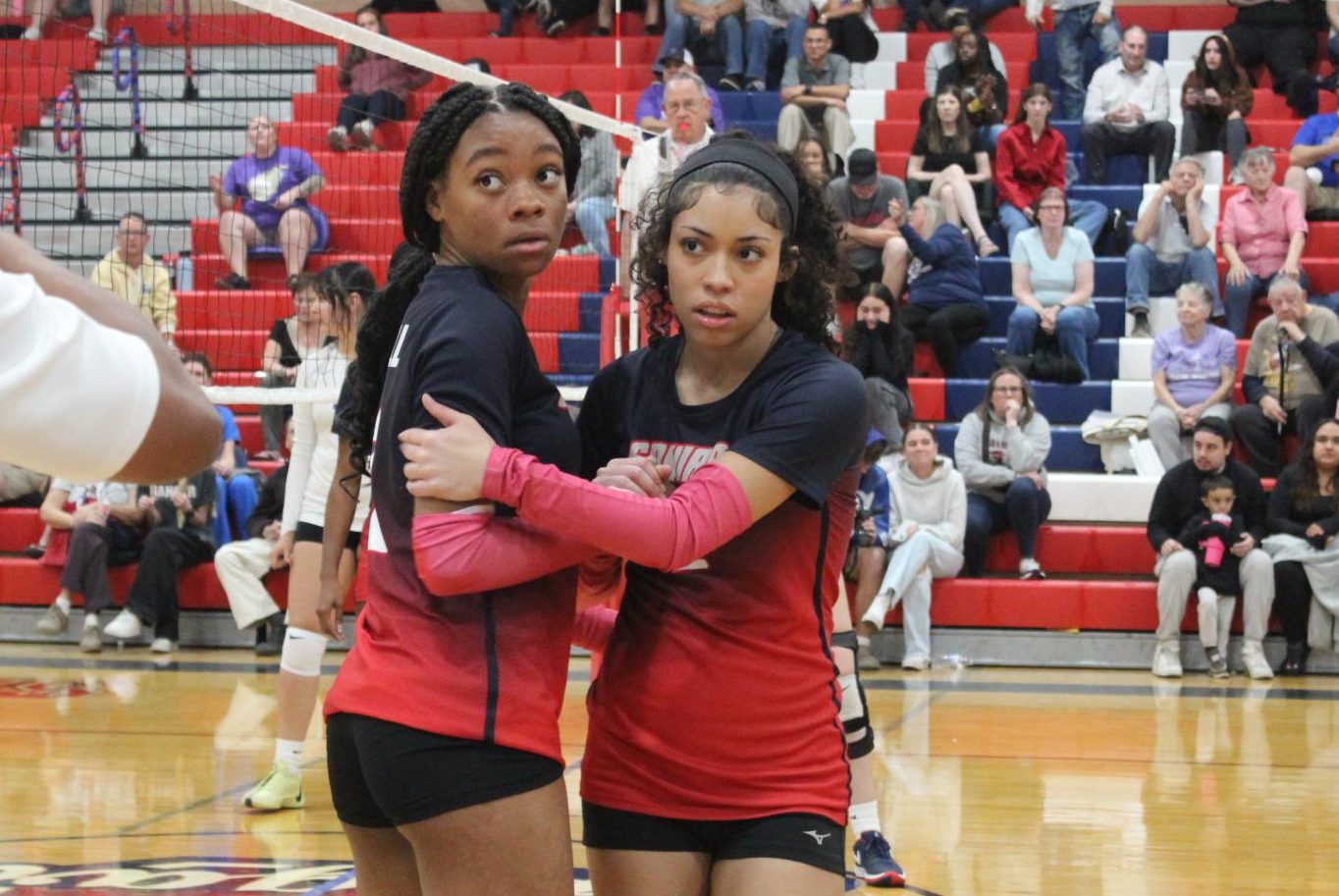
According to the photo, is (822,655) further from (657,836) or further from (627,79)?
(627,79)

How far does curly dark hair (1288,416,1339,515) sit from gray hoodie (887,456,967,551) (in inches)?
77.2

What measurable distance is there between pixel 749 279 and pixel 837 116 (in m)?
11.7

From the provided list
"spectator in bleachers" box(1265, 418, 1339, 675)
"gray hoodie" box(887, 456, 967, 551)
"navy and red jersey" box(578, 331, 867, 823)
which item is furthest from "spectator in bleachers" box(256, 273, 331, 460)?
"spectator in bleachers" box(1265, 418, 1339, 675)

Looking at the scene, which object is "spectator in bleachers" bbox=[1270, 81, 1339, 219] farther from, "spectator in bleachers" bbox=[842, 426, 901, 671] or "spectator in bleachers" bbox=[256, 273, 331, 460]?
"spectator in bleachers" bbox=[256, 273, 331, 460]

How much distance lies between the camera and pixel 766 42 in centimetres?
1519

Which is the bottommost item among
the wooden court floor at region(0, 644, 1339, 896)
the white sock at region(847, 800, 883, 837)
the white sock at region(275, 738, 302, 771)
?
the wooden court floor at region(0, 644, 1339, 896)

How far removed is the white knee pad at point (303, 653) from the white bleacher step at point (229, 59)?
944 cm

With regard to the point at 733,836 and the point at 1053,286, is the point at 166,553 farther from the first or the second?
the point at 733,836

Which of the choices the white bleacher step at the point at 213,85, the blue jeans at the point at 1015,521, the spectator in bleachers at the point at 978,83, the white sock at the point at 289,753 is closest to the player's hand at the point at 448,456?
the white sock at the point at 289,753

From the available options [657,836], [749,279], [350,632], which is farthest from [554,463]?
[350,632]

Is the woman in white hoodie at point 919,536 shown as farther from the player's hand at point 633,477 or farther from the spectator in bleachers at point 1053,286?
the player's hand at point 633,477

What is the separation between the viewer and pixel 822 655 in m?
2.70

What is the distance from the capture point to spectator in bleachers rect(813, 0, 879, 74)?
604 inches

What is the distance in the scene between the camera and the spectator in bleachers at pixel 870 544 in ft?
32.8
